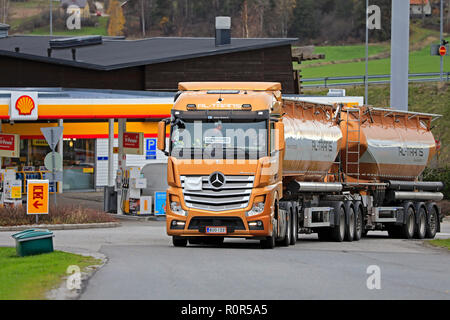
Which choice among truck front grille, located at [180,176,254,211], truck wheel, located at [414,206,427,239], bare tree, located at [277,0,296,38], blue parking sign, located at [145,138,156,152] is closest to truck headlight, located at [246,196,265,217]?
truck front grille, located at [180,176,254,211]

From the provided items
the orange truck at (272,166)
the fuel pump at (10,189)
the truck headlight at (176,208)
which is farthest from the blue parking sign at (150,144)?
the truck headlight at (176,208)

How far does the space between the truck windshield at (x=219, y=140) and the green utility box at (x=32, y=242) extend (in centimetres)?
392

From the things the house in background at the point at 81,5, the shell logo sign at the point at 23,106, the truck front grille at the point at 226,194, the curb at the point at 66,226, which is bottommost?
the curb at the point at 66,226

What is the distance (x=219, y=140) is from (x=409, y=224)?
12.8 m

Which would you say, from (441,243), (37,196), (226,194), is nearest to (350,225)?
(441,243)

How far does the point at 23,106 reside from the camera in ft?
122

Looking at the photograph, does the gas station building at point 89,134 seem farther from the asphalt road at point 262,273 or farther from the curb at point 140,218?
the asphalt road at point 262,273

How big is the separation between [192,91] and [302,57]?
30368 mm

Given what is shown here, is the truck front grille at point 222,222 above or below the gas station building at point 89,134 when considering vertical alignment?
below

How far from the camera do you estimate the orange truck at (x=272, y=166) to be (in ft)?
74.3

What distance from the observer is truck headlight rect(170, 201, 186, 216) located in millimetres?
22891

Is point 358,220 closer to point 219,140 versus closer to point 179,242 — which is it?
point 179,242

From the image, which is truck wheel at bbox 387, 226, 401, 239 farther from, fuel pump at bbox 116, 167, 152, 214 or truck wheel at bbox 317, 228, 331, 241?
fuel pump at bbox 116, 167, 152, 214
